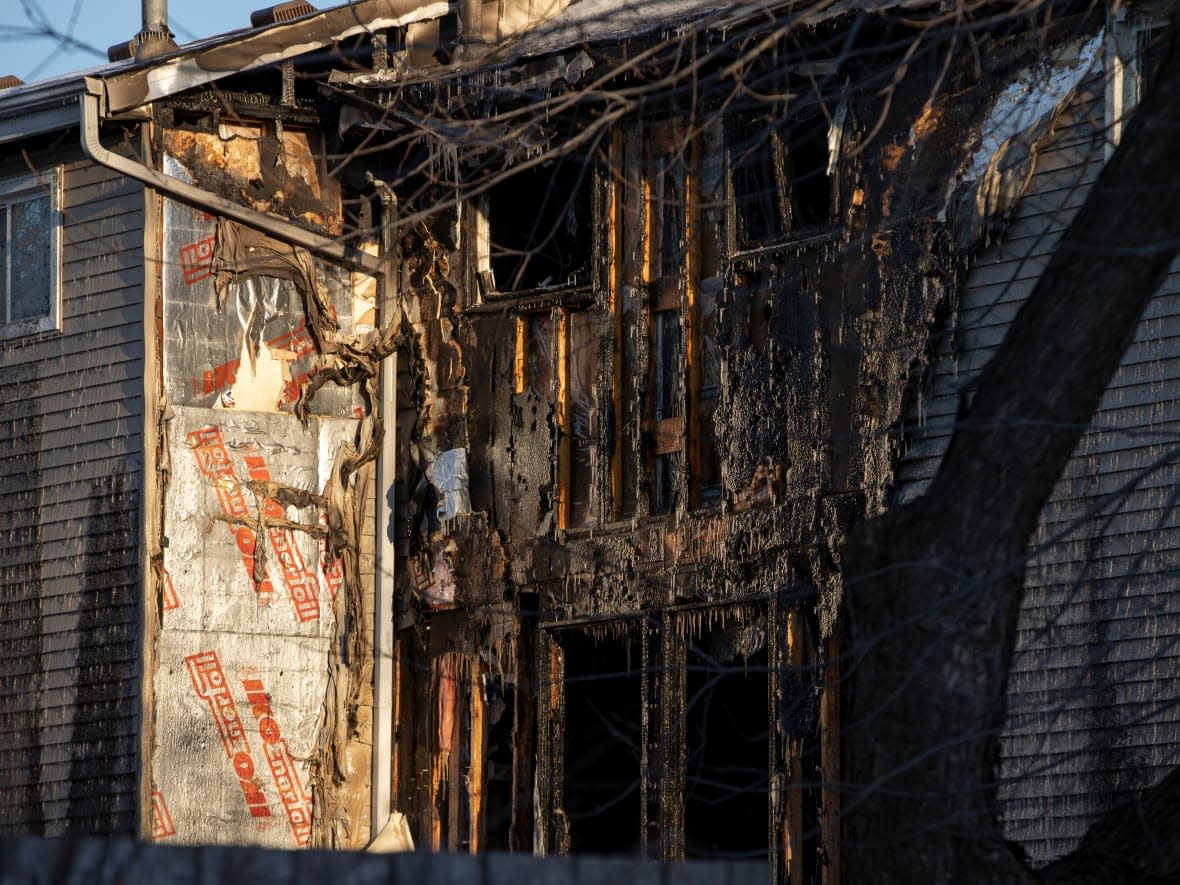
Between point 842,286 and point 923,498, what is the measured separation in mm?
5575

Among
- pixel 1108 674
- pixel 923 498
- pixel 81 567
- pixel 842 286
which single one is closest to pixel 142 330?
pixel 81 567

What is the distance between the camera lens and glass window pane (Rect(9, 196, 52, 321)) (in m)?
13.1

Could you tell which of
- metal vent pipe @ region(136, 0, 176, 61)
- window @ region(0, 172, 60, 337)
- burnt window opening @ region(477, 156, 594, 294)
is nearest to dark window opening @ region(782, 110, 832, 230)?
burnt window opening @ region(477, 156, 594, 294)

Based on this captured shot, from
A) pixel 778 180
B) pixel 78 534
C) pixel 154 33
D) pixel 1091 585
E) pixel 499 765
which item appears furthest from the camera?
pixel 154 33

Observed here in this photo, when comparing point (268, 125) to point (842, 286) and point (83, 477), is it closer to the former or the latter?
point (83, 477)

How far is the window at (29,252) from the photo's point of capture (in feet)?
42.7

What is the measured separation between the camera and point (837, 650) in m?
10.6

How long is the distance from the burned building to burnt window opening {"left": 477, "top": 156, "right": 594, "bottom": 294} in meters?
0.04

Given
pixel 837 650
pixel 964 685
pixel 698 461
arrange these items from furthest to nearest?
pixel 698 461 → pixel 837 650 → pixel 964 685

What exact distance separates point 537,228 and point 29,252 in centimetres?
370

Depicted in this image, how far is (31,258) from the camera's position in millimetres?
13141

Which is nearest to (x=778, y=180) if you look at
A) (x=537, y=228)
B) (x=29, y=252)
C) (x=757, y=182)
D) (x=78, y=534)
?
(x=757, y=182)

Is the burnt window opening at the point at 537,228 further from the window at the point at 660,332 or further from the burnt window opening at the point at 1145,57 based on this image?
the burnt window opening at the point at 1145,57

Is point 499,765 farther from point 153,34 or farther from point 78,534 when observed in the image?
point 153,34
